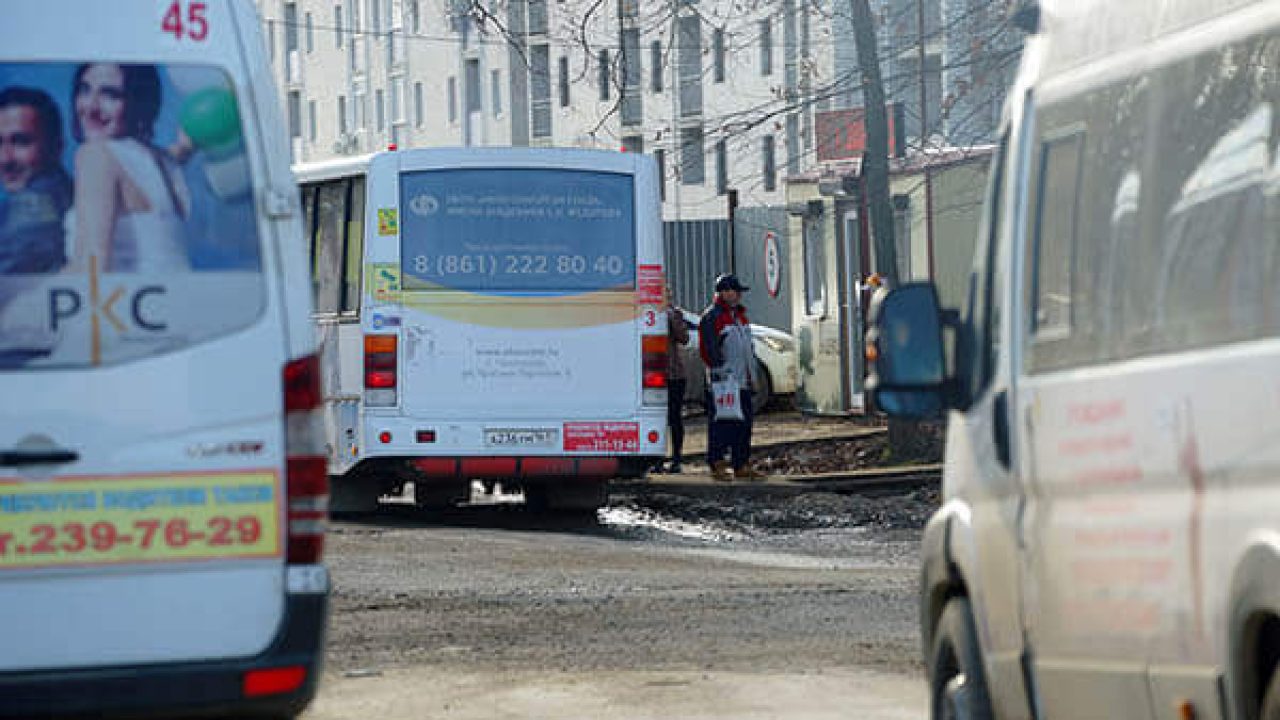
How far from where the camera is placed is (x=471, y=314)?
22359 mm

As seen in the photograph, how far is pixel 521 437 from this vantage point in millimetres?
22375

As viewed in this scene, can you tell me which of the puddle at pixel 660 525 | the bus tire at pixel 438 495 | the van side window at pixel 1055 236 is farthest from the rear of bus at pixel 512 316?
the van side window at pixel 1055 236

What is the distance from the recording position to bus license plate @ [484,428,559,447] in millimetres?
22328

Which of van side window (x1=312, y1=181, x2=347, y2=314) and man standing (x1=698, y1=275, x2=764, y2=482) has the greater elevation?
van side window (x1=312, y1=181, x2=347, y2=314)

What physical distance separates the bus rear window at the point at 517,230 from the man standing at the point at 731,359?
3.04m

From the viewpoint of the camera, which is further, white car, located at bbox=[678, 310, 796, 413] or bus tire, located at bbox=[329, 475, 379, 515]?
white car, located at bbox=[678, 310, 796, 413]

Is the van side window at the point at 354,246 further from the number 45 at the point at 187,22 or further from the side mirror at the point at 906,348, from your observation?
the side mirror at the point at 906,348

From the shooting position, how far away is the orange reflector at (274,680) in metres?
7.66

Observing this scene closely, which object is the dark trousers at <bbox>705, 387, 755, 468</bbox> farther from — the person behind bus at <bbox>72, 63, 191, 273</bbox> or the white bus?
the person behind bus at <bbox>72, 63, 191, 273</bbox>

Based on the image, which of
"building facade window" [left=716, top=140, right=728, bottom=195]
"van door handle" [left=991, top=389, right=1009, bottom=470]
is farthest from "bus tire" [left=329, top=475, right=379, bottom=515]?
"building facade window" [left=716, top=140, right=728, bottom=195]

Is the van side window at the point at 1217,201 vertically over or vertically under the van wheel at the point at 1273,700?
over

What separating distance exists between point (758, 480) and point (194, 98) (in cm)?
1753

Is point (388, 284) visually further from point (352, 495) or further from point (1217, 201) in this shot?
point (1217, 201)

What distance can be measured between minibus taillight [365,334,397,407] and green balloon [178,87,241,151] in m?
14.3
